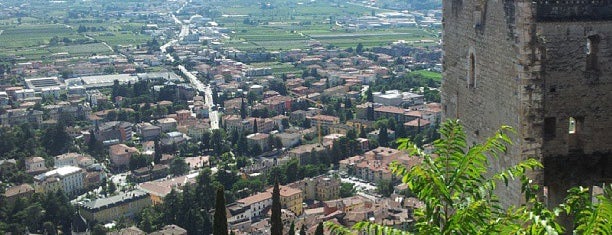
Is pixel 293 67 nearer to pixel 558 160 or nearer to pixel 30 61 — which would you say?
pixel 30 61

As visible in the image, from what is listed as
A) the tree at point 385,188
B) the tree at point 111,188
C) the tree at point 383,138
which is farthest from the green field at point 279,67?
the tree at point 385,188

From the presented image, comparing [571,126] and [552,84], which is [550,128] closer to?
[571,126]

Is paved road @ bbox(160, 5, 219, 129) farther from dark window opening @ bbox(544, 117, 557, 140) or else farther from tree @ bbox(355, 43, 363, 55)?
dark window opening @ bbox(544, 117, 557, 140)

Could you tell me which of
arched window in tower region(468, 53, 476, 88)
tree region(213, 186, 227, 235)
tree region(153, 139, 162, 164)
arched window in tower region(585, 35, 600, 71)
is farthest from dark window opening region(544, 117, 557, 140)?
tree region(153, 139, 162, 164)

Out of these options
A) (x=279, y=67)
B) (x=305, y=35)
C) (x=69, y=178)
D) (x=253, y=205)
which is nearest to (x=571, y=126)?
(x=253, y=205)

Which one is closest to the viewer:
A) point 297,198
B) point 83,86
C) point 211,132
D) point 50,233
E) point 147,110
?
point 50,233

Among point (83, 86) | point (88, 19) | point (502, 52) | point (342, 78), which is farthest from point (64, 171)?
point (88, 19)
